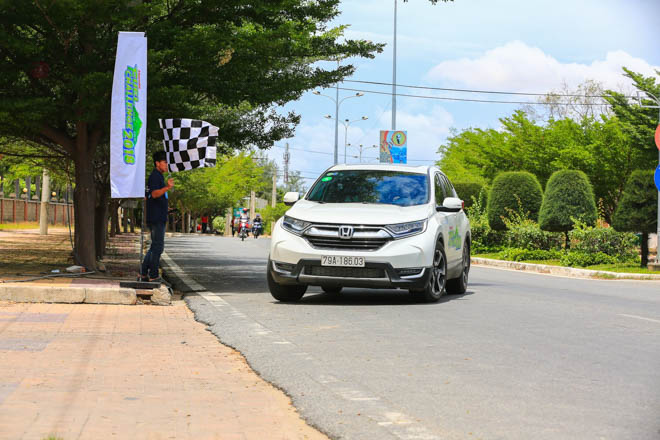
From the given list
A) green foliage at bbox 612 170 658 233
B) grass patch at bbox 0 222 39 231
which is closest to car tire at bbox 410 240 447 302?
green foliage at bbox 612 170 658 233

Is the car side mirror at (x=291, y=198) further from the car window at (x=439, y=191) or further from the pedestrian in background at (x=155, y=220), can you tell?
the car window at (x=439, y=191)

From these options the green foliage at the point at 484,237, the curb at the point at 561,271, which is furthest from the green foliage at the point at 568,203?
the green foliage at the point at 484,237

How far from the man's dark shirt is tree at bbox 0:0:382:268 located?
175 cm

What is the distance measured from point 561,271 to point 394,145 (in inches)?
1146

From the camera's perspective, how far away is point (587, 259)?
24359mm

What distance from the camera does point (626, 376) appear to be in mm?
6434

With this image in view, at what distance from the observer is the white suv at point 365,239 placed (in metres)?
10.8

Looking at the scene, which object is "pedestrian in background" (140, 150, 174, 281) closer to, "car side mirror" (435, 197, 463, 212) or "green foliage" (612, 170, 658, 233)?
"car side mirror" (435, 197, 463, 212)

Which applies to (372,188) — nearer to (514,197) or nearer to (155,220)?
(155,220)

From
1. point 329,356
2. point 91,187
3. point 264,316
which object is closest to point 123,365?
point 329,356

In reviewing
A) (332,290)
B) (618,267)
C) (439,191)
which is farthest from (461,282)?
(618,267)

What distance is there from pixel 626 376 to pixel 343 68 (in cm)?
1188

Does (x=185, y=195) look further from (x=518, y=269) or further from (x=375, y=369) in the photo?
(x=375, y=369)

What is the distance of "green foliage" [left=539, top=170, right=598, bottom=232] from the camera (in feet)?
89.5
